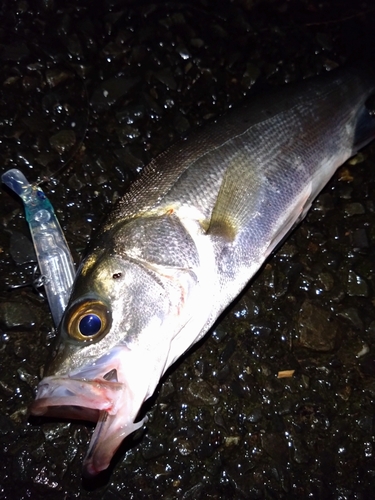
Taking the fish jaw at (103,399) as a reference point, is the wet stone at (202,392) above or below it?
below

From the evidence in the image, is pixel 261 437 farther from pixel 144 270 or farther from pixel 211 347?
pixel 144 270

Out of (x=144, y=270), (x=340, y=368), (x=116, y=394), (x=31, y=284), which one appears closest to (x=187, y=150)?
(x=144, y=270)

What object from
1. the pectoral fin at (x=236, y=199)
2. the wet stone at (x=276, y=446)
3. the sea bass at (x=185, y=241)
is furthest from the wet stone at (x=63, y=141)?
the wet stone at (x=276, y=446)

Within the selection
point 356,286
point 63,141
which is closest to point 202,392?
point 356,286

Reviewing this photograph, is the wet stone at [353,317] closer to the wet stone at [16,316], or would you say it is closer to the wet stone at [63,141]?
the wet stone at [16,316]

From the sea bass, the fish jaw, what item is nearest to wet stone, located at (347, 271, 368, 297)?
the sea bass

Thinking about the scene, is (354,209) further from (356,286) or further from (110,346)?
(110,346)
